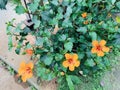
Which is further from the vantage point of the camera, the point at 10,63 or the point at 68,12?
the point at 10,63

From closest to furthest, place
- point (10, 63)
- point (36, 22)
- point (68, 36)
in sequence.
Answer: point (36, 22) → point (68, 36) → point (10, 63)

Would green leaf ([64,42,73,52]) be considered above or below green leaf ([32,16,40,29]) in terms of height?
below

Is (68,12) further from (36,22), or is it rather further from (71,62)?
(71,62)

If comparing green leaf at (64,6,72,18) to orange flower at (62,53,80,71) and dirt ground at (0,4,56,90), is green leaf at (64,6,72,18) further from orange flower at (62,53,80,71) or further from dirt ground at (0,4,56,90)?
dirt ground at (0,4,56,90)

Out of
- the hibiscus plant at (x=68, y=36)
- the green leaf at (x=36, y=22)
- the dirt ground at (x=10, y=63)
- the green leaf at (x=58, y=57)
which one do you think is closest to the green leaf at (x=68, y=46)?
the hibiscus plant at (x=68, y=36)

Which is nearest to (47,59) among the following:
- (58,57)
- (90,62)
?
(58,57)

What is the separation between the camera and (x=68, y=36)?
1.86 m

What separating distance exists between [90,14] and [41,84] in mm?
683

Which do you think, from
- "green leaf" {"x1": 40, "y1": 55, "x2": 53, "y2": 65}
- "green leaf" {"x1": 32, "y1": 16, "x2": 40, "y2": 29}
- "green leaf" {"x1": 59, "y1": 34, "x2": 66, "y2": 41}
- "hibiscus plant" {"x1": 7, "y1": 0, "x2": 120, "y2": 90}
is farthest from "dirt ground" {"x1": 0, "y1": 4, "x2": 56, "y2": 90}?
"green leaf" {"x1": 32, "y1": 16, "x2": 40, "y2": 29}

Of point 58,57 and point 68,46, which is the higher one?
point 68,46

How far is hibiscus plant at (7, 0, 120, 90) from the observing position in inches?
66.3

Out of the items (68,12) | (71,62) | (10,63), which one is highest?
(68,12)

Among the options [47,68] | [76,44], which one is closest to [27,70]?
[47,68]

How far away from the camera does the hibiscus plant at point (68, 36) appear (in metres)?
1.68
